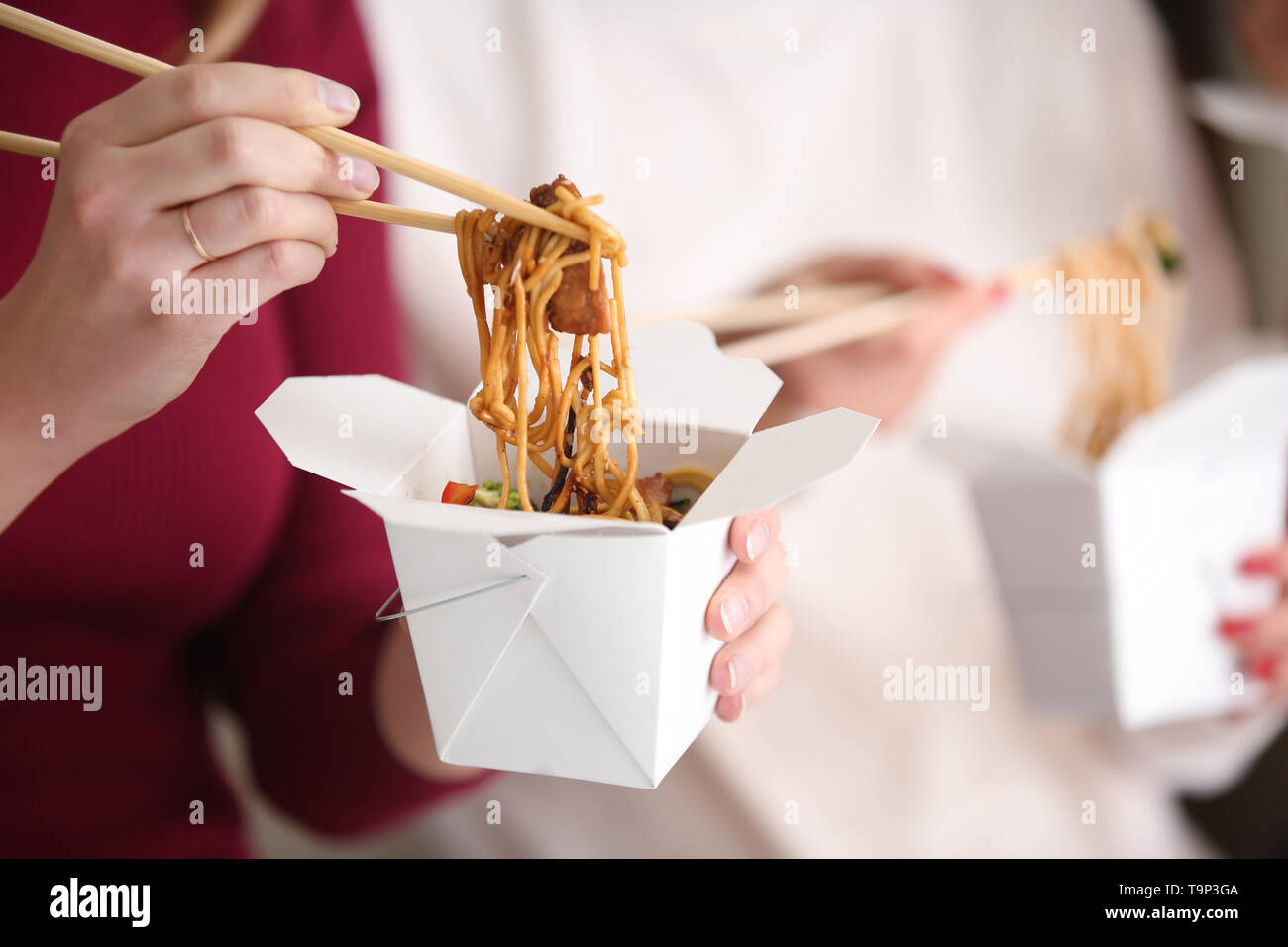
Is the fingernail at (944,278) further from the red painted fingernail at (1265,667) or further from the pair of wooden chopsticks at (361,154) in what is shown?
the pair of wooden chopsticks at (361,154)

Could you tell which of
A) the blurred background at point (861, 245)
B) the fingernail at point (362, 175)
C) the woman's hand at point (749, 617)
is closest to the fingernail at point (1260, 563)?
the blurred background at point (861, 245)

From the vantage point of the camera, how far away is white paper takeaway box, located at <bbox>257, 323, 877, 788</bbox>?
0.57m

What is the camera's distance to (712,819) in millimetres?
1709

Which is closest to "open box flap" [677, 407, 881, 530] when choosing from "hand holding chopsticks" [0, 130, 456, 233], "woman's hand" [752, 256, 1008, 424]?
"hand holding chopsticks" [0, 130, 456, 233]

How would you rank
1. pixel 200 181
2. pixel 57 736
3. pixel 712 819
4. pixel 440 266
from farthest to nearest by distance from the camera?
pixel 712 819, pixel 440 266, pixel 57 736, pixel 200 181

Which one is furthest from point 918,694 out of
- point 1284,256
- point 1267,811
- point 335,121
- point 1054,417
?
point 335,121

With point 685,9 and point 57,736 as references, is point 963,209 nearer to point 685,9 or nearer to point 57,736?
point 685,9

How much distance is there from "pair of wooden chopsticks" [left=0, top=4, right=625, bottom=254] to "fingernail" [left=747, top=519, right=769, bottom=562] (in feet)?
0.72

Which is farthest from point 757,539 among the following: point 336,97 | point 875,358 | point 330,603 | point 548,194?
point 875,358

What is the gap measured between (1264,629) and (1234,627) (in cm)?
5

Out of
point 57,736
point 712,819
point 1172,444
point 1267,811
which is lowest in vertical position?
point 1267,811

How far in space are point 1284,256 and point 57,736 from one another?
254 centimetres

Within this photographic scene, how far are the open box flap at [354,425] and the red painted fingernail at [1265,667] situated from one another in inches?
46.3

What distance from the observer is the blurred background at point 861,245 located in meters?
1.62
